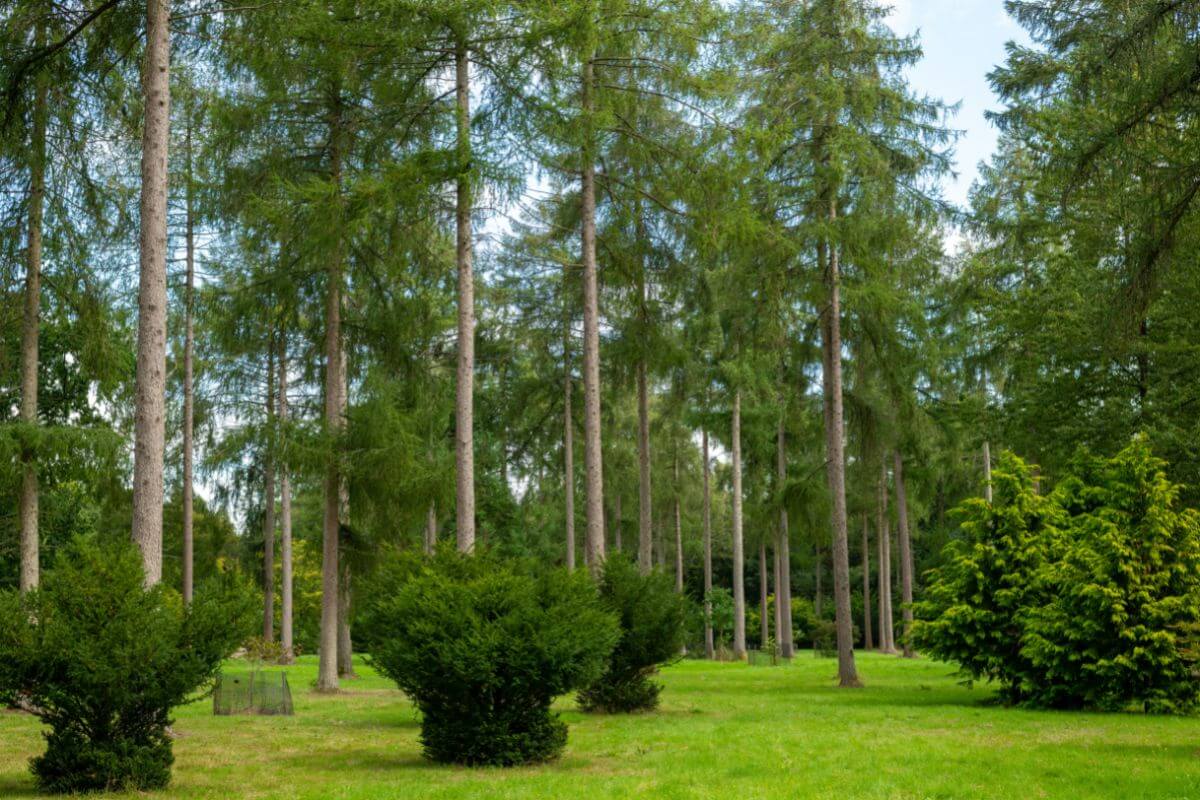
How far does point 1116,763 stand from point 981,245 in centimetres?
2277

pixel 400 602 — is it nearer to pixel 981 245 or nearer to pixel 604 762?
pixel 604 762

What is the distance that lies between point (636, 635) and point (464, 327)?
491 cm

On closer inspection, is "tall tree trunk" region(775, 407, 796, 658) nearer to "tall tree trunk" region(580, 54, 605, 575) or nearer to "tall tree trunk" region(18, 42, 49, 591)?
"tall tree trunk" region(580, 54, 605, 575)

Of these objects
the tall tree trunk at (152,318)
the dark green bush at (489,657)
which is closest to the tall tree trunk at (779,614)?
the dark green bush at (489,657)

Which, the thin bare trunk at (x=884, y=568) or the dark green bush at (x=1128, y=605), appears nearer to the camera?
the dark green bush at (x=1128, y=605)

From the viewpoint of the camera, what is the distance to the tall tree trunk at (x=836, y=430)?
2181 centimetres

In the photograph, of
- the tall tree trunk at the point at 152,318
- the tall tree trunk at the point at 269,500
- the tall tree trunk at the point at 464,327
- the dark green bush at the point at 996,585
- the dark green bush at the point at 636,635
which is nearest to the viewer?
the tall tree trunk at the point at 152,318

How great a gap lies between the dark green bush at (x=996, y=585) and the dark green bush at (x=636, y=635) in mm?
4508

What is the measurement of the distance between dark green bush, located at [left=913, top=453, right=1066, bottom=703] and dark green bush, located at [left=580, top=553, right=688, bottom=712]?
4508 mm

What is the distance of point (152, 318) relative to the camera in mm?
12156

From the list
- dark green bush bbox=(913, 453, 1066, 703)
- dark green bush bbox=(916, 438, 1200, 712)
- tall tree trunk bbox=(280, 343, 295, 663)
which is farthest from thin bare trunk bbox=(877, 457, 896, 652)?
tall tree trunk bbox=(280, 343, 295, 663)

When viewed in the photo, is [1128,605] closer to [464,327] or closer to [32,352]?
[464,327]

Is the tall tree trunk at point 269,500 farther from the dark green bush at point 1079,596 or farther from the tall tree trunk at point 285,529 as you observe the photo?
the dark green bush at point 1079,596

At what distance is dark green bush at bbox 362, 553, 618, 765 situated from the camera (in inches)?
427
